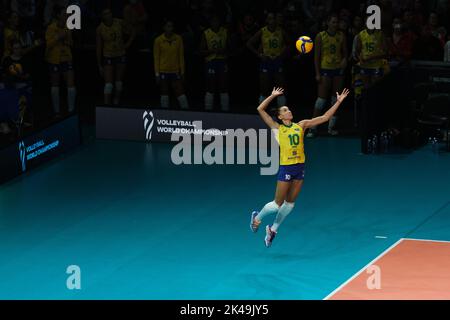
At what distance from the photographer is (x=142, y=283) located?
1514 cm

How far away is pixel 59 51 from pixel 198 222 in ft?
29.0

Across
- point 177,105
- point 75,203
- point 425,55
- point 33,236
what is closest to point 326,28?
point 425,55

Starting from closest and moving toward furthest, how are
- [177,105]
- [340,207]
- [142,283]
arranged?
[142,283] < [340,207] < [177,105]

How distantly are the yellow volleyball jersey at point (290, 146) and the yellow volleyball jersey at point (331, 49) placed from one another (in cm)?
773

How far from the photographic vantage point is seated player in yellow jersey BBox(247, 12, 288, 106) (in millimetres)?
24797

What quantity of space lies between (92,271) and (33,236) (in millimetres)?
2340

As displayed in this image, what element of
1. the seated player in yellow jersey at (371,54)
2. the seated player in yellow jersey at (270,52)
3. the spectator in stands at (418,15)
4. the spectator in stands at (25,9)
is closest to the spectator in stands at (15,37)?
the spectator in stands at (25,9)

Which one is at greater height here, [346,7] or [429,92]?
[346,7]

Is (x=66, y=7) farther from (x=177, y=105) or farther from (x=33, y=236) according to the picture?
(x=33, y=236)

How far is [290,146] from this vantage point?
1633cm

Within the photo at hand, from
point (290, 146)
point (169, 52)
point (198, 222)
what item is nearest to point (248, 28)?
point (169, 52)

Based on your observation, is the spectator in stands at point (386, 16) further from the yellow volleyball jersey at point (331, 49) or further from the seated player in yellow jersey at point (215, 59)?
the seated player in yellow jersey at point (215, 59)

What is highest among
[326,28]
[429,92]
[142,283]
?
[326,28]

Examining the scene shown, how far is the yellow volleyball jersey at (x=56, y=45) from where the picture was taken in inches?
989
